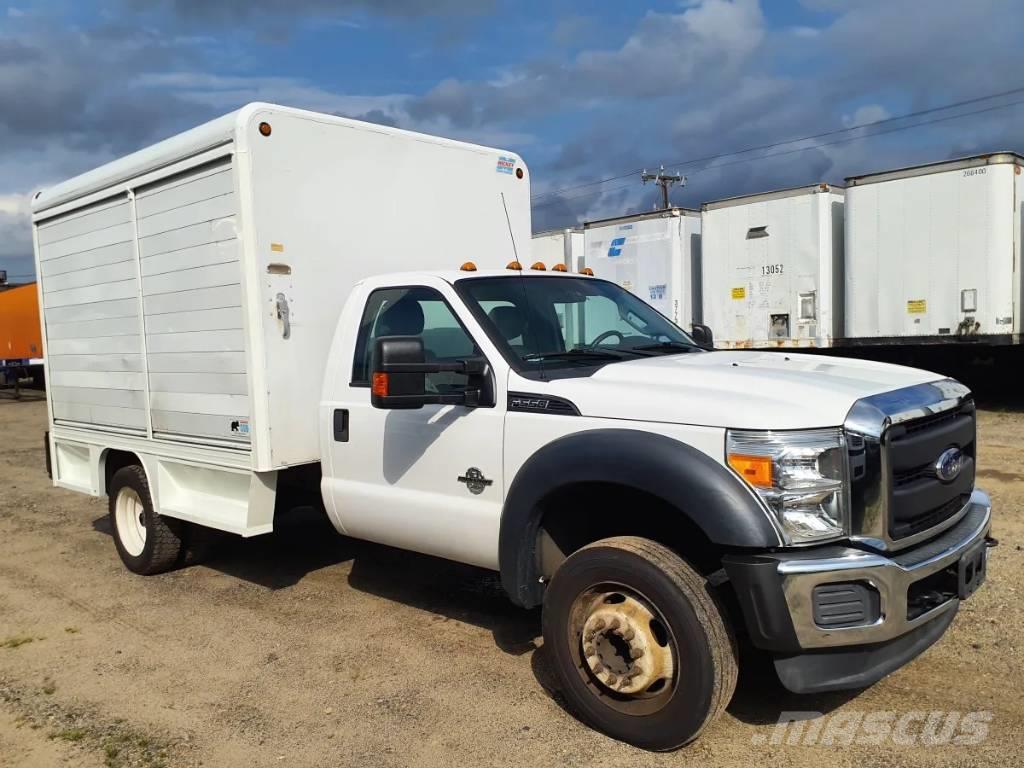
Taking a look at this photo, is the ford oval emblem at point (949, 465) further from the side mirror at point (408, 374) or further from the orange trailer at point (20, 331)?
the orange trailer at point (20, 331)

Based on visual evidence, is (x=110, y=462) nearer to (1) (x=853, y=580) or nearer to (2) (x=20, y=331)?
Answer: (1) (x=853, y=580)

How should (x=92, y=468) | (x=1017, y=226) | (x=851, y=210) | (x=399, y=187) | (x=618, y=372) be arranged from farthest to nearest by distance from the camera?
(x=851, y=210), (x=1017, y=226), (x=92, y=468), (x=399, y=187), (x=618, y=372)

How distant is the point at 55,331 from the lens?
24.3 ft

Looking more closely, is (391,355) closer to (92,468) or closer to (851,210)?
(92,468)

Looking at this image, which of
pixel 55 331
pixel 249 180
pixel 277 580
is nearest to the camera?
pixel 249 180

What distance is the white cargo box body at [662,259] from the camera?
15.5 meters

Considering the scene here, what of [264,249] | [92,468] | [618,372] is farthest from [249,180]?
[92,468]

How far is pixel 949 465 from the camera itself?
359 centimetres

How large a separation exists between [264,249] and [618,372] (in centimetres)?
228

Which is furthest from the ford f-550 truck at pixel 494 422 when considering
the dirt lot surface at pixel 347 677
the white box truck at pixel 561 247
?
the white box truck at pixel 561 247

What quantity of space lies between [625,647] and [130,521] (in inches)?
179

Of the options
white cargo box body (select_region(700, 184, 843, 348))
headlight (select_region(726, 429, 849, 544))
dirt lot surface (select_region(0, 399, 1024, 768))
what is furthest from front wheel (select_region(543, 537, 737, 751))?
white cargo box body (select_region(700, 184, 843, 348))

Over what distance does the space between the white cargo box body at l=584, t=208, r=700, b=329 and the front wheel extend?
12.1 meters

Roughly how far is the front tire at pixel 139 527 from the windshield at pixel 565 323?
318cm
